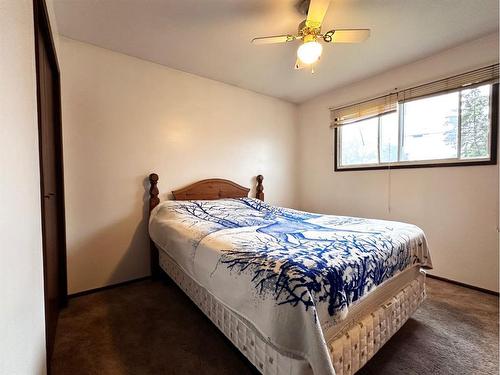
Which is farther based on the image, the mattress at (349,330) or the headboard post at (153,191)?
the headboard post at (153,191)

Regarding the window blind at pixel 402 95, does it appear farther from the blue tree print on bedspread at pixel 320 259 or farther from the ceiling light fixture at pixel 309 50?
the blue tree print on bedspread at pixel 320 259

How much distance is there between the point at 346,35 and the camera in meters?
1.72

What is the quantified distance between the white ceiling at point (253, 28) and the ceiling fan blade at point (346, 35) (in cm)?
22

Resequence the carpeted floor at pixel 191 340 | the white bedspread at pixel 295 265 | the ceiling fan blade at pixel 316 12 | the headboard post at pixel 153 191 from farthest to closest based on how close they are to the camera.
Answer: the headboard post at pixel 153 191 → the ceiling fan blade at pixel 316 12 → the carpeted floor at pixel 191 340 → the white bedspread at pixel 295 265

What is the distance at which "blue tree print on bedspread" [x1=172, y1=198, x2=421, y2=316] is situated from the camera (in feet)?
3.10

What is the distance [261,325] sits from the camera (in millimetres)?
971

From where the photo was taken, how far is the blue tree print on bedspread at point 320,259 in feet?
3.10

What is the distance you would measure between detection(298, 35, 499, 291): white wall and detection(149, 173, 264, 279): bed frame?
1380 millimetres

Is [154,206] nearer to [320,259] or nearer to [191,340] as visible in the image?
[191,340]

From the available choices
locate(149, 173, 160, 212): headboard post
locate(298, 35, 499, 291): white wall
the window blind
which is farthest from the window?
locate(149, 173, 160, 212): headboard post

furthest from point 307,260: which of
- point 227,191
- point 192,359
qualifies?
point 227,191

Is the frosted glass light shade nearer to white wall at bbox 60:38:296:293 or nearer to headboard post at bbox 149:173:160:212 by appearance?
white wall at bbox 60:38:296:293

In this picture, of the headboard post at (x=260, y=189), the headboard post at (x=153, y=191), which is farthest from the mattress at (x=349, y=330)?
the headboard post at (x=260, y=189)

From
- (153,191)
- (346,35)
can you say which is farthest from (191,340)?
(346,35)
